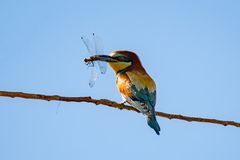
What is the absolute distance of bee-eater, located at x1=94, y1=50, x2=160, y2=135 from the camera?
3.57 m

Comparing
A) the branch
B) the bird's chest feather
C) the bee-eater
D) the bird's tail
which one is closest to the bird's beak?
the bee-eater

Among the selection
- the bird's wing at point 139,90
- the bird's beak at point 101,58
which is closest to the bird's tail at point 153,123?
the bird's wing at point 139,90

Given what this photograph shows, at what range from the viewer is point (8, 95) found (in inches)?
71.1

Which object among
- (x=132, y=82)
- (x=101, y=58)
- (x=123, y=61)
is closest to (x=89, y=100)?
(x=101, y=58)

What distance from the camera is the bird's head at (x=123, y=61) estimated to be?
398 cm

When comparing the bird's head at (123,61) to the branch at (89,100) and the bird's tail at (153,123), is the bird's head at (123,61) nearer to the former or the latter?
the bird's tail at (153,123)

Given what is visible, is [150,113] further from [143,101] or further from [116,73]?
[116,73]

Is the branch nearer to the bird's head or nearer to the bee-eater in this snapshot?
the bee-eater

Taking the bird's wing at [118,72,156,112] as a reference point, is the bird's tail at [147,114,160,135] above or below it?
below

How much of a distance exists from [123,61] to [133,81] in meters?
0.25

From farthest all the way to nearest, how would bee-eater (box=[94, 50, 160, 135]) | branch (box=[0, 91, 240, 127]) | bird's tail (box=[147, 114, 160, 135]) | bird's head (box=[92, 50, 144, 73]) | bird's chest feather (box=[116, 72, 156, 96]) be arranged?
bird's head (box=[92, 50, 144, 73])
bird's chest feather (box=[116, 72, 156, 96])
bee-eater (box=[94, 50, 160, 135])
bird's tail (box=[147, 114, 160, 135])
branch (box=[0, 91, 240, 127])

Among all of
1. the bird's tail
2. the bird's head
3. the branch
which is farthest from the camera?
the bird's head

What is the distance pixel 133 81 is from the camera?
390cm

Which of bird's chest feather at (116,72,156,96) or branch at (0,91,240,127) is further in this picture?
bird's chest feather at (116,72,156,96)
